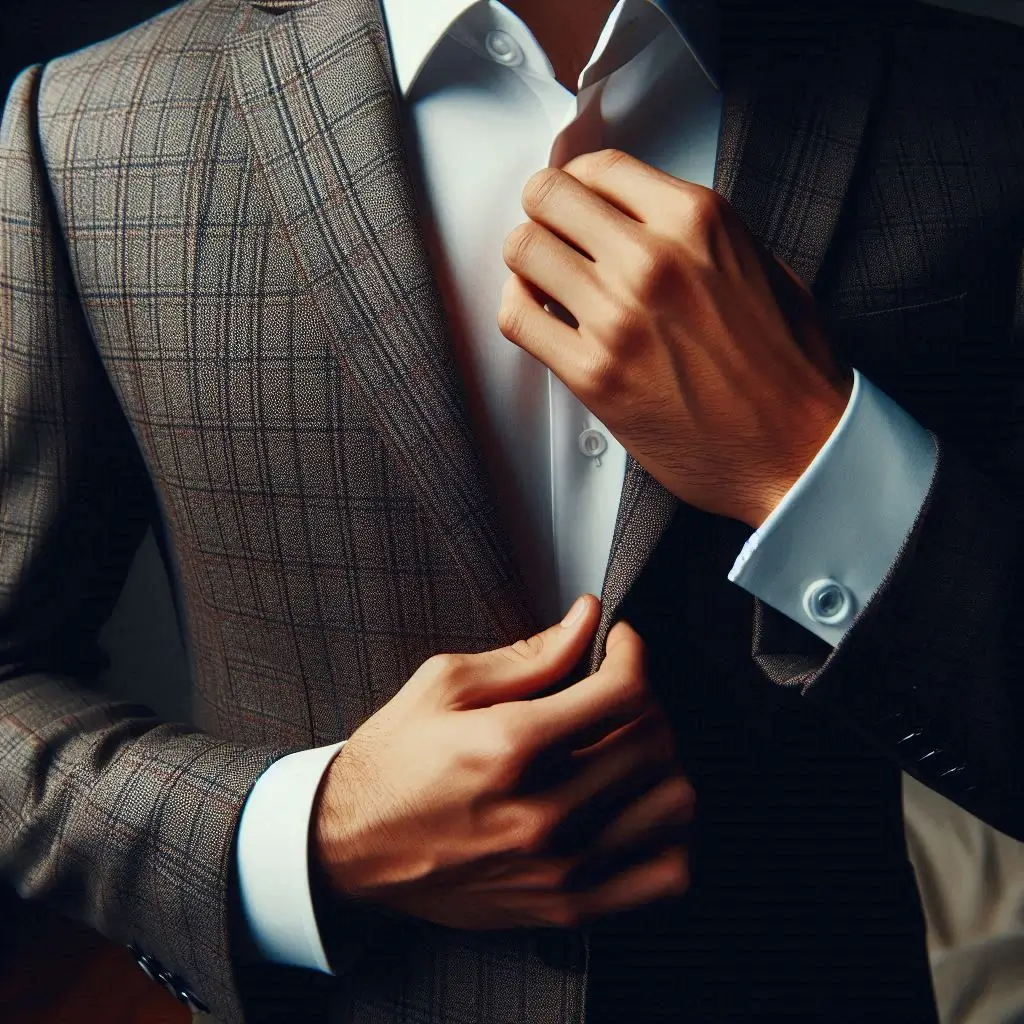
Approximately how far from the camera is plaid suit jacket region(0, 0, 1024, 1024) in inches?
24.0

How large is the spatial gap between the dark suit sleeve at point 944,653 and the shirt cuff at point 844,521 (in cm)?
2

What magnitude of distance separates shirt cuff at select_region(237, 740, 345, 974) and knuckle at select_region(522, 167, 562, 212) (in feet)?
1.27

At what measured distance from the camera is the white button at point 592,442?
2.23 feet

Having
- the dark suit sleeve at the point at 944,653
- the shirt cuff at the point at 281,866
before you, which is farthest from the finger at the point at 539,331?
the shirt cuff at the point at 281,866

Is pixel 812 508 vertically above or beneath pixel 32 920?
above

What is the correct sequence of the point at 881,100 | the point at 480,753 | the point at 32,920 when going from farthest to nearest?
the point at 32,920
the point at 881,100
the point at 480,753

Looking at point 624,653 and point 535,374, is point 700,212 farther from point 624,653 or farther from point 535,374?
point 624,653

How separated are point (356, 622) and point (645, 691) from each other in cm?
22

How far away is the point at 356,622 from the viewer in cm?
67

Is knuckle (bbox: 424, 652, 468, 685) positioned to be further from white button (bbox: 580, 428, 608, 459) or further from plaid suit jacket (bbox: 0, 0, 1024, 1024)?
white button (bbox: 580, 428, 608, 459)

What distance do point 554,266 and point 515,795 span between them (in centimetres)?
32

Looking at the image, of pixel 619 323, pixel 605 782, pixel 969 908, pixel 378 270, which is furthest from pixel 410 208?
pixel 969 908

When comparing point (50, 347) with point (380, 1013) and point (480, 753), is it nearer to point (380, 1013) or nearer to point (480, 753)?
point (480, 753)

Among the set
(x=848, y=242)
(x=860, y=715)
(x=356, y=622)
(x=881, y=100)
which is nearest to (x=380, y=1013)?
(x=356, y=622)
